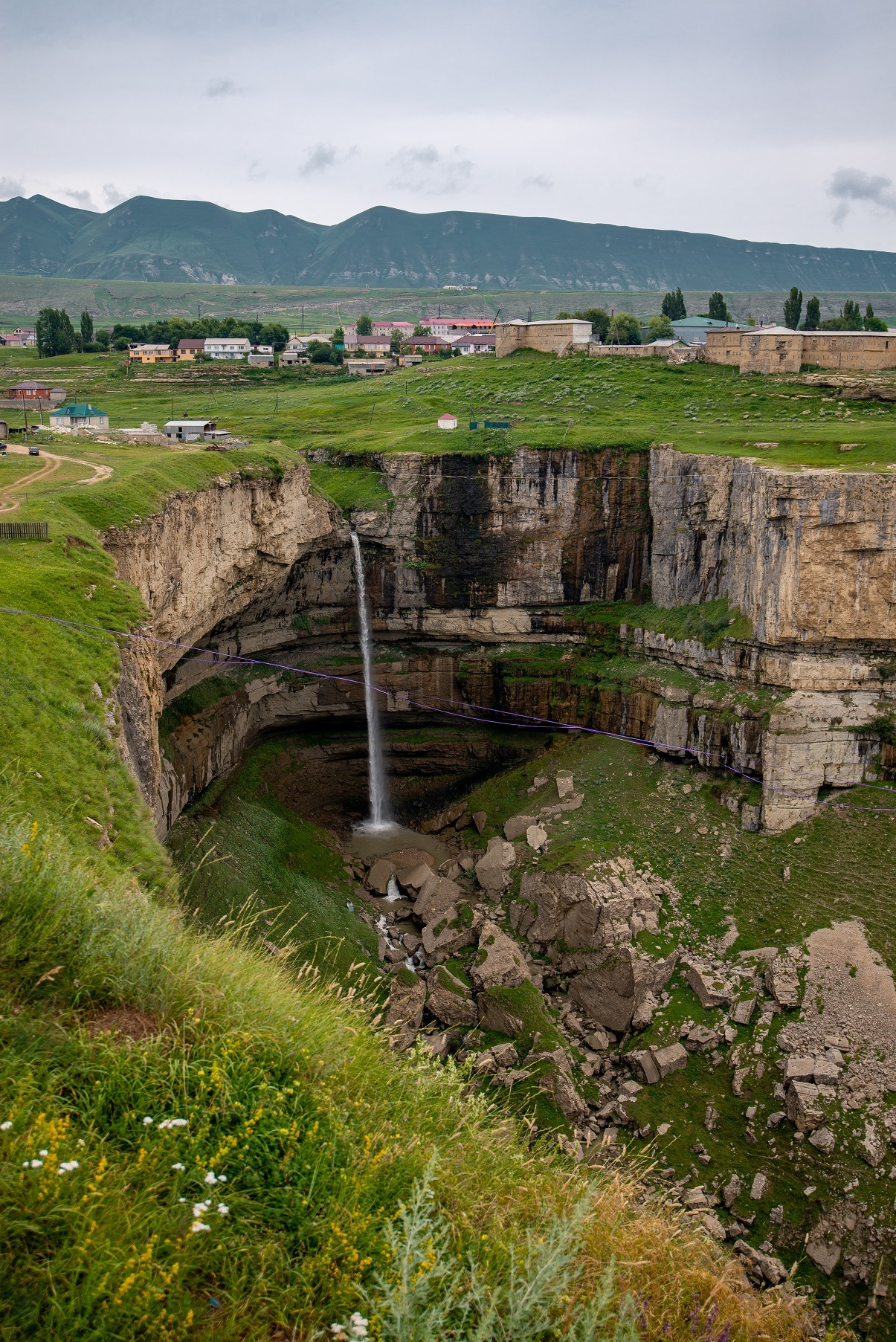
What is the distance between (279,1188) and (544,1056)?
24329mm

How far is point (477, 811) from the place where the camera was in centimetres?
4859

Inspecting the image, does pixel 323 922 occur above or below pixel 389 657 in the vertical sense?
below

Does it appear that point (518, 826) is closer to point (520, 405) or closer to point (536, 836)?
point (536, 836)

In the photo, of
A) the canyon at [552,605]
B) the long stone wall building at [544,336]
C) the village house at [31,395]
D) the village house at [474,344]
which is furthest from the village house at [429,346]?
the canyon at [552,605]

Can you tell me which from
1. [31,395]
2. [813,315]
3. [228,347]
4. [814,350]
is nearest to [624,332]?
[813,315]

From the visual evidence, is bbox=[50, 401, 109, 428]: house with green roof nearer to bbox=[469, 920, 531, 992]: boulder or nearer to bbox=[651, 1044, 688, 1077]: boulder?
bbox=[469, 920, 531, 992]: boulder

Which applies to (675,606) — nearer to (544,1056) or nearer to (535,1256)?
(544,1056)

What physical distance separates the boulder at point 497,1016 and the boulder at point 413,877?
9690 mm

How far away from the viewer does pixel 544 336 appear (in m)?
79.3

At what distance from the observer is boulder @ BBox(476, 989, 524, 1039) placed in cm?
3266

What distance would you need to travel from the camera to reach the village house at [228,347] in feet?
331

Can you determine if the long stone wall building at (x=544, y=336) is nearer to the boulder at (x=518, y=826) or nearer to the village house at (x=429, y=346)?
the village house at (x=429, y=346)

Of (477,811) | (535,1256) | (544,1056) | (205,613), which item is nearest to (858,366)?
(477,811)

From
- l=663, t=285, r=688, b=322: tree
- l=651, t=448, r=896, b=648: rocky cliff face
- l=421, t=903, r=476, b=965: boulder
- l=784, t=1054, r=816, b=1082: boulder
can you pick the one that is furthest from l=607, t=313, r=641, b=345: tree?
l=784, t=1054, r=816, b=1082: boulder
